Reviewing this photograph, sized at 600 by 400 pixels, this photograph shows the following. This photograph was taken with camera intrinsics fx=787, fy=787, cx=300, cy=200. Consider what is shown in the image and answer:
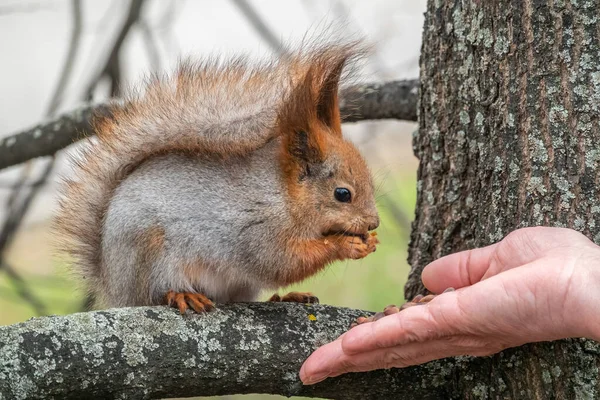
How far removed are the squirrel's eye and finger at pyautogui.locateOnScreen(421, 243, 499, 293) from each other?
282 mm

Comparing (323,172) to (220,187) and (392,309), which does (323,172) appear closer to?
(220,187)

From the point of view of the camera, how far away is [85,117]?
1.97 metres

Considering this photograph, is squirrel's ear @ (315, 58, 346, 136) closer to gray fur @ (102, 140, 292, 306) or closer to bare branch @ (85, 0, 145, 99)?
gray fur @ (102, 140, 292, 306)

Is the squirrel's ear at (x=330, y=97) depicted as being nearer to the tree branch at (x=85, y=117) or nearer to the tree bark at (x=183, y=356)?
the tree branch at (x=85, y=117)

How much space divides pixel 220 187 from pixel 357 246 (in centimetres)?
32

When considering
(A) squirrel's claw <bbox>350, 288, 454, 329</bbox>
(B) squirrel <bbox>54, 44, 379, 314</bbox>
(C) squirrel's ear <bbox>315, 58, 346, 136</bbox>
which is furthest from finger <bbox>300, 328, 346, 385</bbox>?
(C) squirrel's ear <bbox>315, 58, 346, 136</bbox>

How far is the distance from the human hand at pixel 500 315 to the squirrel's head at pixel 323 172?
0.40m

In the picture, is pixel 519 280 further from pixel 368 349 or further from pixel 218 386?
pixel 218 386

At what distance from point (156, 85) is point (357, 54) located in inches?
17.8

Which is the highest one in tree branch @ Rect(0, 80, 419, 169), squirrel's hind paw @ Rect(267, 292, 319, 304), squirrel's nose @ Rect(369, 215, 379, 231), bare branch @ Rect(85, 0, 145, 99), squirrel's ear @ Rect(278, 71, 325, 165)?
bare branch @ Rect(85, 0, 145, 99)

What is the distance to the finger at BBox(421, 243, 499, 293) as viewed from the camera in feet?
4.76

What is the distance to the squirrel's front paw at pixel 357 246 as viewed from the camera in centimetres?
167

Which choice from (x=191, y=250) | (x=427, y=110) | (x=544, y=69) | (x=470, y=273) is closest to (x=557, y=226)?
(x=470, y=273)

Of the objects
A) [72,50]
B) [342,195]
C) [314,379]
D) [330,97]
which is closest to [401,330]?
[314,379]
